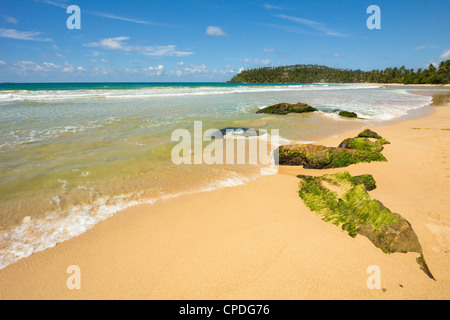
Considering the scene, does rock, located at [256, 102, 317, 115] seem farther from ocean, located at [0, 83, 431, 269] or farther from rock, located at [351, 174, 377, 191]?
rock, located at [351, 174, 377, 191]

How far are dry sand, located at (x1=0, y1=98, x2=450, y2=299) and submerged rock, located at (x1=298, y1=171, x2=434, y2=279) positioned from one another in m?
Result: 0.13

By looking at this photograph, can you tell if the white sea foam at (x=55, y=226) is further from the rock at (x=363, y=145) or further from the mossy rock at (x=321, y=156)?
the rock at (x=363, y=145)

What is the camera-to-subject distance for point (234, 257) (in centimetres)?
284

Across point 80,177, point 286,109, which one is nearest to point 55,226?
point 80,177

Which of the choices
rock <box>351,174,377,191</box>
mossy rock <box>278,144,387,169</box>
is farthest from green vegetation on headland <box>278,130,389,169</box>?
rock <box>351,174,377,191</box>

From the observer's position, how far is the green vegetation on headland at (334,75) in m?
102

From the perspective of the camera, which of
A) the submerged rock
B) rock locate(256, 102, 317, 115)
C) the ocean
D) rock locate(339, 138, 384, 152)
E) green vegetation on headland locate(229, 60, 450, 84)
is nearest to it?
the submerged rock

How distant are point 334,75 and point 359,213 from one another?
7503 inches

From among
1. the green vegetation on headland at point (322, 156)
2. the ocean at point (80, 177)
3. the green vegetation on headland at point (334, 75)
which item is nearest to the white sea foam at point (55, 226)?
the ocean at point (80, 177)

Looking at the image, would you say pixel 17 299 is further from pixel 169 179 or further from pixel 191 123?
pixel 191 123

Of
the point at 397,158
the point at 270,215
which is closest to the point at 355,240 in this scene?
the point at 270,215

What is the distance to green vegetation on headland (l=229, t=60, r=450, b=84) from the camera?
10206 centimetres

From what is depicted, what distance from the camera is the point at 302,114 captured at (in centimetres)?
1576

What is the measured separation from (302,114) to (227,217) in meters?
14.0
